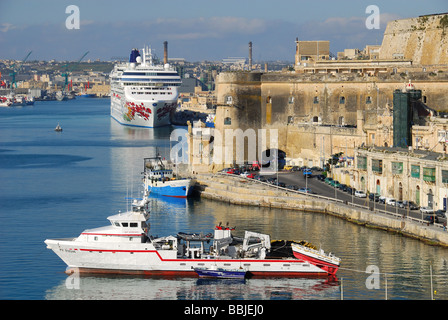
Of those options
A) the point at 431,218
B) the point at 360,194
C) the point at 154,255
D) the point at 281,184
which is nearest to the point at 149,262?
the point at 154,255

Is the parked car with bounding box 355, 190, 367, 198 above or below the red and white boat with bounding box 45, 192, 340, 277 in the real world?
above

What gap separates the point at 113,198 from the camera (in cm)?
5469

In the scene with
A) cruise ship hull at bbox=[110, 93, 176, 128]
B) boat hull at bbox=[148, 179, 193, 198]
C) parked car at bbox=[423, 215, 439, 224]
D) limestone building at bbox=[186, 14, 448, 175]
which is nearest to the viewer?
parked car at bbox=[423, 215, 439, 224]

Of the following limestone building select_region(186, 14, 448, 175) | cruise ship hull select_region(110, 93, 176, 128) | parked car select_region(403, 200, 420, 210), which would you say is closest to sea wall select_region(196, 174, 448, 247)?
parked car select_region(403, 200, 420, 210)

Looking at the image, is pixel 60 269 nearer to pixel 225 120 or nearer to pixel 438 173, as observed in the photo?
pixel 438 173

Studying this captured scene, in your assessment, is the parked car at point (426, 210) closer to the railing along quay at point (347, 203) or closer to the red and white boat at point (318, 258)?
the railing along quay at point (347, 203)

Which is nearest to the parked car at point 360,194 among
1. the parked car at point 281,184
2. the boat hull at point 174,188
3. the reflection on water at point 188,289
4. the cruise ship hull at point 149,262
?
the parked car at point 281,184

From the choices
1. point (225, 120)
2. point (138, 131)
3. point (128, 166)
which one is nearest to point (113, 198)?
point (225, 120)

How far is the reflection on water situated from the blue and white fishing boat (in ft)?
67.3

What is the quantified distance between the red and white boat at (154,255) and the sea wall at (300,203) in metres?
7.47

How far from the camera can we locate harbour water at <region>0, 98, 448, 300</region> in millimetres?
32438

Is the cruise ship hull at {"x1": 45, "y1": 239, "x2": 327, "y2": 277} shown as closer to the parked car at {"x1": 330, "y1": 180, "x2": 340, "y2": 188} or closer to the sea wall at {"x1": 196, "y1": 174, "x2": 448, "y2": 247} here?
the sea wall at {"x1": 196, "y1": 174, "x2": 448, "y2": 247}

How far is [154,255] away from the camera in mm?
35125

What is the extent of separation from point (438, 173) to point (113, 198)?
68.9 feet
